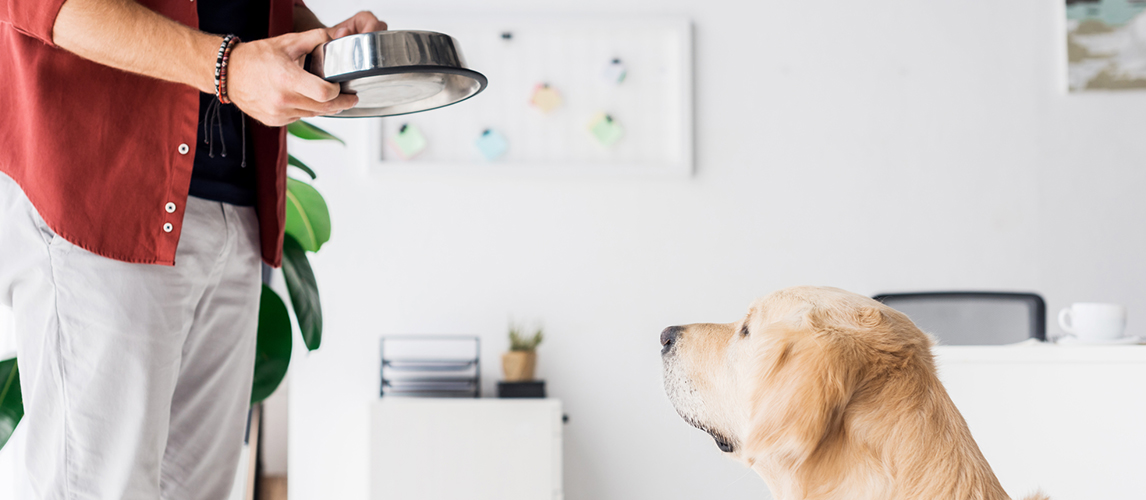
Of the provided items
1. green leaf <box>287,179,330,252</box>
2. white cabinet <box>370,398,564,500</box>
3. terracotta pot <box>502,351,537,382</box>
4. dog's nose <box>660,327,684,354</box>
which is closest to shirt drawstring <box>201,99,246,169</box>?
dog's nose <box>660,327,684,354</box>

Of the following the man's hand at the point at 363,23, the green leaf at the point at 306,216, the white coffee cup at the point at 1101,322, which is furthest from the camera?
the green leaf at the point at 306,216

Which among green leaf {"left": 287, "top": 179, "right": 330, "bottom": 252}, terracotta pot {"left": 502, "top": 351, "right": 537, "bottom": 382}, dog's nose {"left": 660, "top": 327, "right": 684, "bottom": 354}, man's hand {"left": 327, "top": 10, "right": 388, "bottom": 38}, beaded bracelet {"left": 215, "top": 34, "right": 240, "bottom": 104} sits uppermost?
man's hand {"left": 327, "top": 10, "right": 388, "bottom": 38}

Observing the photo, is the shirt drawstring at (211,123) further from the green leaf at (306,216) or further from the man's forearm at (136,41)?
the green leaf at (306,216)

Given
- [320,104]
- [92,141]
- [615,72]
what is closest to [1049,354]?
[320,104]

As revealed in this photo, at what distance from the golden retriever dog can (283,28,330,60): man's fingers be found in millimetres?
601

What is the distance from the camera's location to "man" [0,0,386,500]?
0.75 metres

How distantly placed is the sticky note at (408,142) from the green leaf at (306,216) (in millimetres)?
862

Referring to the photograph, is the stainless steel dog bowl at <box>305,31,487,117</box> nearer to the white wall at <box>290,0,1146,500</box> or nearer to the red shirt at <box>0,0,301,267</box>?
the red shirt at <box>0,0,301,267</box>

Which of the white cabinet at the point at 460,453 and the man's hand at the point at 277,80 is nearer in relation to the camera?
the man's hand at the point at 277,80

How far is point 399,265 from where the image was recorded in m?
2.55

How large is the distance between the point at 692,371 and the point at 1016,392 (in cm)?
64

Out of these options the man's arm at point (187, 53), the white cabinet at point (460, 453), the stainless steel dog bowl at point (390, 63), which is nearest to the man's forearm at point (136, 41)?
the man's arm at point (187, 53)

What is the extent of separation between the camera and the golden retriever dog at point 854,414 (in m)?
0.76

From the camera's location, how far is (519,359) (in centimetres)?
235
